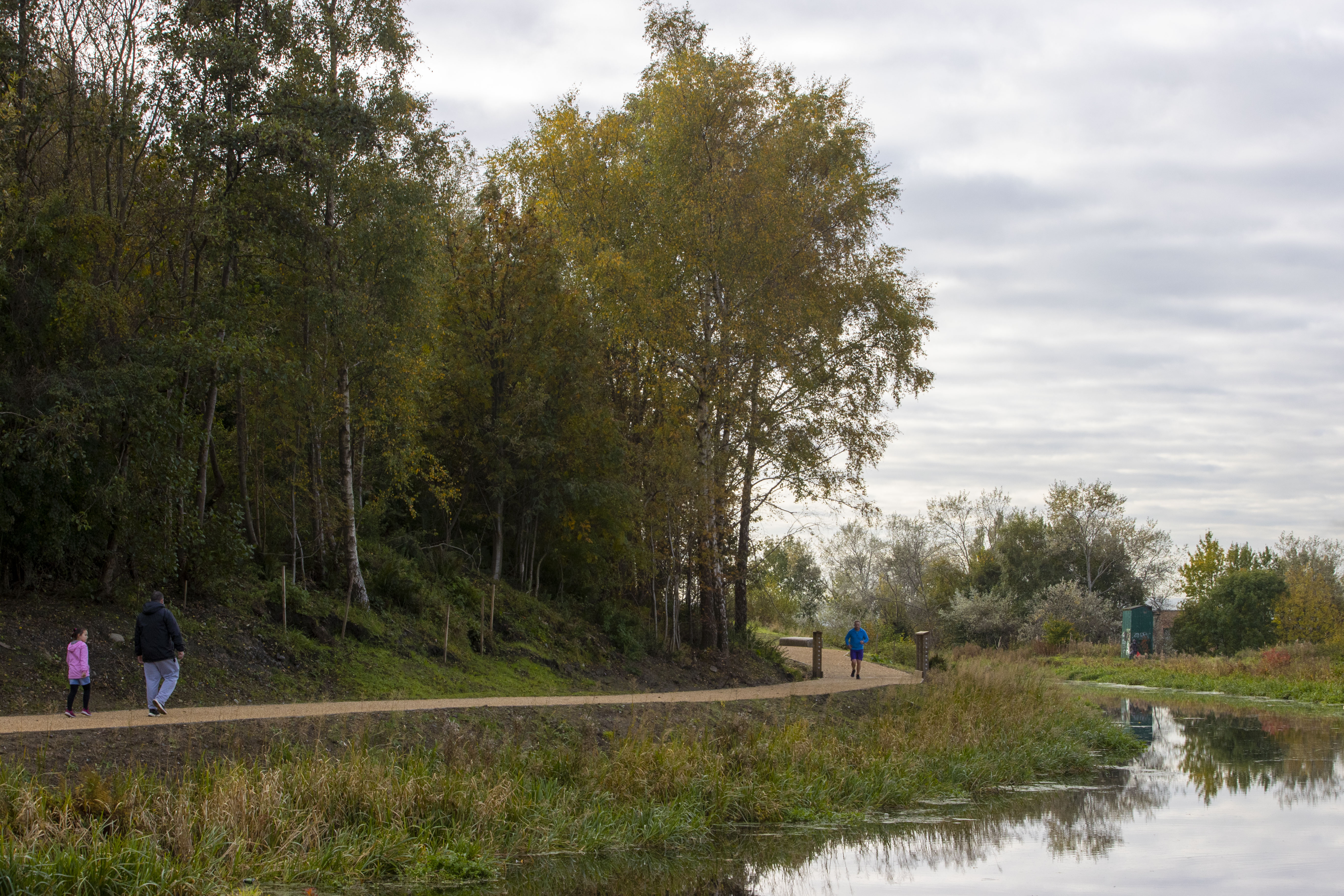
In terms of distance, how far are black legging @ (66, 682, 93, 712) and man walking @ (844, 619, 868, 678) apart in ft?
61.7

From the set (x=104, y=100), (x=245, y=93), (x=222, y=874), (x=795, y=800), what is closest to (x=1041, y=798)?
(x=795, y=800)

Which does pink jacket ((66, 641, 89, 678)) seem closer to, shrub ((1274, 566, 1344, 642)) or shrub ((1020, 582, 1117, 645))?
shrub ((1020, 582, 1117, 645))

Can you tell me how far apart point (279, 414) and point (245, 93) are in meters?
6.19

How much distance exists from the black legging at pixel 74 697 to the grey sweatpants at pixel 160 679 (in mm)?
673

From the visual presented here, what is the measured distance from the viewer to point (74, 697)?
13.5m

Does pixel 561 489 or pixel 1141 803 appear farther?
pixel 561 489

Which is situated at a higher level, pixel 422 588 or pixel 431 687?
pixel 422 588

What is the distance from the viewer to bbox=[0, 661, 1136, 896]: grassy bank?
8.86m

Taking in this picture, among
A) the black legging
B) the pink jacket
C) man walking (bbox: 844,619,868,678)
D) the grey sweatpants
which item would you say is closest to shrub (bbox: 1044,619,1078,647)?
man walking (bbox: 844,619,868,678)

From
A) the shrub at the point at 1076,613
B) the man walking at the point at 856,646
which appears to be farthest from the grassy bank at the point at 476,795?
the shrub at the point at 1076,613

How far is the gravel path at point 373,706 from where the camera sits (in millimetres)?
12469

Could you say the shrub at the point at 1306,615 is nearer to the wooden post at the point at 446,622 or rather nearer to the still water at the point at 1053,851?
the still water at the point at 1053,851

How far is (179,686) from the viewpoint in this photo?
635 inches

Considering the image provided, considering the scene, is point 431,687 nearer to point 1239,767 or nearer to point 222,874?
point 222,874
